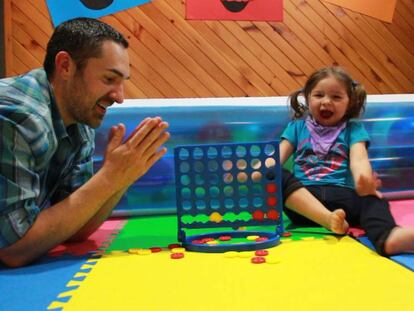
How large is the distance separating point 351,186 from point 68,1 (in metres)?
1.63

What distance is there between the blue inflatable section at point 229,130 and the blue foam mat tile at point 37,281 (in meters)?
0.52

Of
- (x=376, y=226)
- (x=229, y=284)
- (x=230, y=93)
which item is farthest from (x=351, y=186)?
(x=230, y=93)

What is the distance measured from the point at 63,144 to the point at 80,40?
0.24m

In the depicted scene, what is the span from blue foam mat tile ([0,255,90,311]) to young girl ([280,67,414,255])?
0.65 meters

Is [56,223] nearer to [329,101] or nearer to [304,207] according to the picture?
[304,207]

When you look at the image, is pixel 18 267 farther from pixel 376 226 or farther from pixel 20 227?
pixel 376 226

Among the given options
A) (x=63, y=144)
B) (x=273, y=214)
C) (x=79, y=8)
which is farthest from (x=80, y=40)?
(x=79, y=8)

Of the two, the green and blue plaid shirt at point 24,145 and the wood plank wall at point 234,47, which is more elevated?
the wood plank wall at point 234,47

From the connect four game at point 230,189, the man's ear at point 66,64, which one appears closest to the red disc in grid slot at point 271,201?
the connect four game at point 230,189

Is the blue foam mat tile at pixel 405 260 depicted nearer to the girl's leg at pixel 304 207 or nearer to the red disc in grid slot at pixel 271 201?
the girl's leg at pixel 304 207

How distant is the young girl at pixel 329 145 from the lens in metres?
1.38

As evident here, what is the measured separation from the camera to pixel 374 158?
1.68m

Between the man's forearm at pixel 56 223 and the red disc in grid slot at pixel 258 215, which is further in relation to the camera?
the red disc in grid slot at pixel 258 215

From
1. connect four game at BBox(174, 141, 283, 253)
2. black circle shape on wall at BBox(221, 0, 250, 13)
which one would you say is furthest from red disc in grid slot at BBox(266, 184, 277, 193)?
black circle shape on wall at BBox(221, 0, 250, 13)
